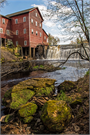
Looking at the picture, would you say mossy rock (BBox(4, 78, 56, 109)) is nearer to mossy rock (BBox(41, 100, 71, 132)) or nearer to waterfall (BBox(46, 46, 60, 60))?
mossy rock (BBox(41, 100, 71, 132))

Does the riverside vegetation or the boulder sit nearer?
the riverside vegetation

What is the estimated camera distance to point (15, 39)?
26188 mm

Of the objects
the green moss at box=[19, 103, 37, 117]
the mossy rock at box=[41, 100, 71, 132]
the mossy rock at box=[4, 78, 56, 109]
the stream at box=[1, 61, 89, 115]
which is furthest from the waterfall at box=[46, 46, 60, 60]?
the mossy rock at box=[41, 100, 71, 132]

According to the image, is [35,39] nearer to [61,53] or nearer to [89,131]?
[61,53]

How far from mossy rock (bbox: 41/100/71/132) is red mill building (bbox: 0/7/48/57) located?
22477 mm

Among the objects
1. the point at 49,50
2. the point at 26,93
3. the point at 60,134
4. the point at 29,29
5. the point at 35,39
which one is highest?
the point at 29,29

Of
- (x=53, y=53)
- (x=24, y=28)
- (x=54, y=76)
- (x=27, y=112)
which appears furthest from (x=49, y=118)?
(x=24, y=28)

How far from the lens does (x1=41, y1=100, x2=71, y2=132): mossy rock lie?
256cm

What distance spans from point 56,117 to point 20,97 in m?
1.97

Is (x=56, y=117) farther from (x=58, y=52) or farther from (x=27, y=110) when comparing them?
(x=58, y=52)

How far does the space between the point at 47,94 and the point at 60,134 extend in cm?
185

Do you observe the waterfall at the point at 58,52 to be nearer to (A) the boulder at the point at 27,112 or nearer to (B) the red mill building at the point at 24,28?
(B) the red mill building at the point at 24,28

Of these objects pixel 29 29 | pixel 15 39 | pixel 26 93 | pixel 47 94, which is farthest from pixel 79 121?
pixel 15 39

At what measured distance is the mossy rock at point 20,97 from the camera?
3832 millimetres
